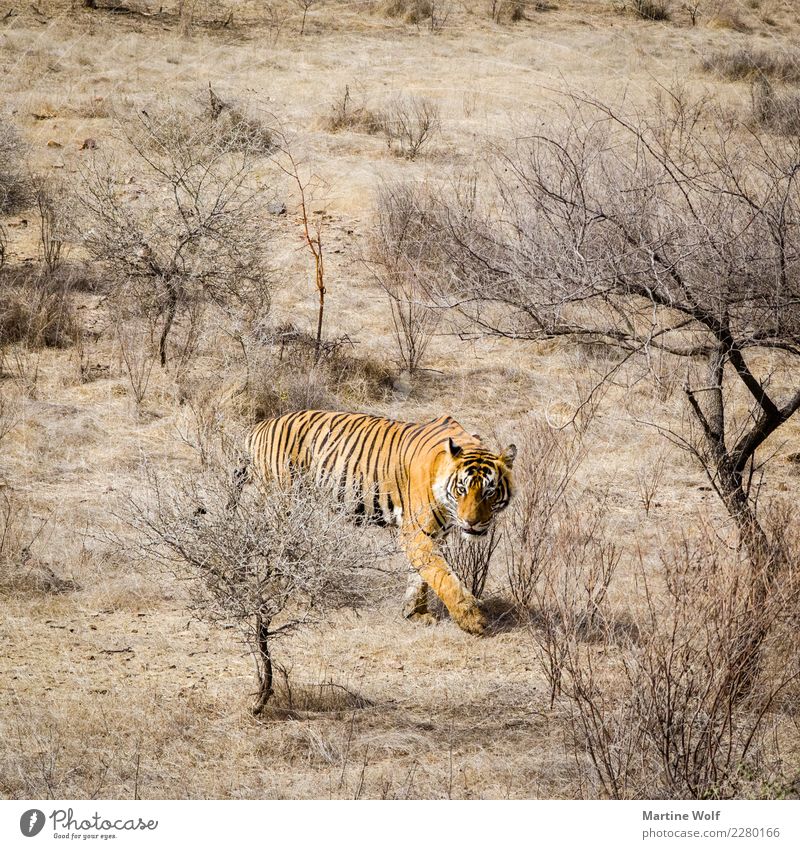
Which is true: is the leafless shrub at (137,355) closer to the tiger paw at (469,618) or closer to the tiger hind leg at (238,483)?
the tiger hind leg at (238,483)

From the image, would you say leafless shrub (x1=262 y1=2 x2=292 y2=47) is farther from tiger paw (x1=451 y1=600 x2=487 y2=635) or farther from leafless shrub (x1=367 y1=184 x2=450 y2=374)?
tiger paw (x1=451 y1=600 x2=487 y2=635)

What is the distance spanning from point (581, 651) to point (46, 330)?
6621mm

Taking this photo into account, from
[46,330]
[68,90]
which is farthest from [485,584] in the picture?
[68,90]

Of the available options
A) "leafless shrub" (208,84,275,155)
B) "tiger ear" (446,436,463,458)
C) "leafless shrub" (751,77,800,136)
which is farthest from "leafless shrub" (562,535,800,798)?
"leafless shrub" (208,84,275,155)

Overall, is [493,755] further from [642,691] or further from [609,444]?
[609,444]

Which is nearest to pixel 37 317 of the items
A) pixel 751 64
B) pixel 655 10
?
pixel 751 64

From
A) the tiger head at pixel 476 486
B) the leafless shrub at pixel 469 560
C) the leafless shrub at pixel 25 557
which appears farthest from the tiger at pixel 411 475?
the leafless shrub at pixel 25 557

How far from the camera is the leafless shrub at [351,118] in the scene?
644 inches

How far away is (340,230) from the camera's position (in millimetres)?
14117

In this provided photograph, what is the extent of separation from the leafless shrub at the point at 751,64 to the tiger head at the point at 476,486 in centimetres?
690

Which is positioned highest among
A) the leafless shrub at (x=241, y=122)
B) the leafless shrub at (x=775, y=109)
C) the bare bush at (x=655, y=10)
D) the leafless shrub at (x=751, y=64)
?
the bare bush at (x=655, y=10)

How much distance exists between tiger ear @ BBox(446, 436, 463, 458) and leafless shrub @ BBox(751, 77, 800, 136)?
3.00 m

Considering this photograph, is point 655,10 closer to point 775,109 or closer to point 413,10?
point 413,10

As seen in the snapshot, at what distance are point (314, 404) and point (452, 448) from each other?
352 cm
